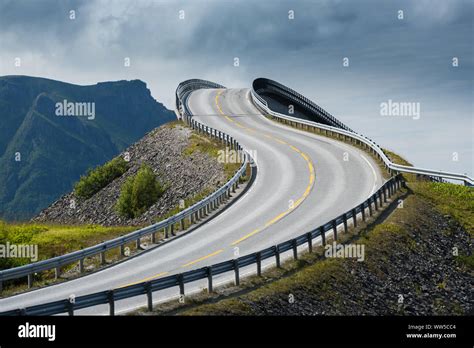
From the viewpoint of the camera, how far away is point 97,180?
190 ft

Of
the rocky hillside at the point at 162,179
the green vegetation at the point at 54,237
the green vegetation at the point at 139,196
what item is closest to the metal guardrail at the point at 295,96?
the rocky hillside at the point at 162,179

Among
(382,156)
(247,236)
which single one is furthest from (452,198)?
(247,236)

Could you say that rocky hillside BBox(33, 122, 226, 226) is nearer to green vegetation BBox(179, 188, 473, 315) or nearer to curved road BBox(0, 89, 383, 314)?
curved road BBox(0, 89, 383, 314)

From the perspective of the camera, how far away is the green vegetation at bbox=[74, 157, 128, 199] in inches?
2263

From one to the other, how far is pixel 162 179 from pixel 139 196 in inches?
181

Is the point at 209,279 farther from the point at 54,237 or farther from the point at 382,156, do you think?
the point at 382,156

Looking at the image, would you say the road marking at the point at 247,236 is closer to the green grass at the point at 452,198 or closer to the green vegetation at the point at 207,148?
the green grass at the point at 452,198

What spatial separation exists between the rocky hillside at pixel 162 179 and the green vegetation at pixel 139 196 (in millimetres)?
615

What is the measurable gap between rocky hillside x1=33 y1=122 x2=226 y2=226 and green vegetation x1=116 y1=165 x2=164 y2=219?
2.02 feet

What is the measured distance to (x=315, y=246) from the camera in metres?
25.0

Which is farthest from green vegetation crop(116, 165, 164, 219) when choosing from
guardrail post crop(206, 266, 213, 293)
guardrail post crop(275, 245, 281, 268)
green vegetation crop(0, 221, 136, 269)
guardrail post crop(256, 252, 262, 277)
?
guardrail post crop(206, 266, 213, 293)

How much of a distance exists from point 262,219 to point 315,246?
489 centimetres

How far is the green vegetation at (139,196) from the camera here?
44812 millimetres
